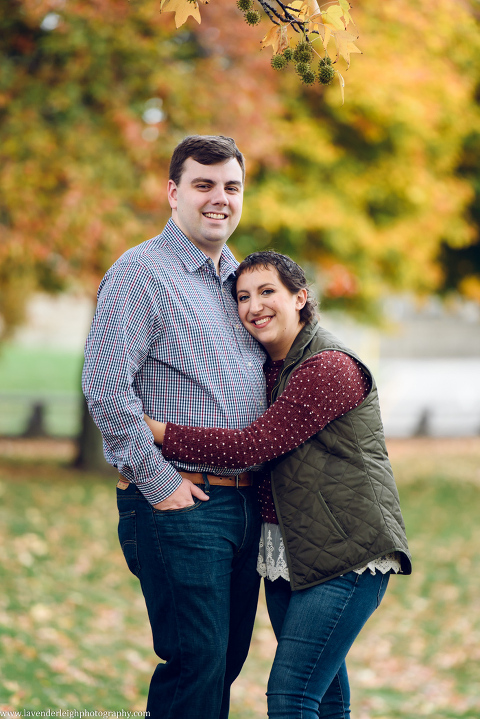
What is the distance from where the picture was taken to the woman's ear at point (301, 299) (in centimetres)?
299

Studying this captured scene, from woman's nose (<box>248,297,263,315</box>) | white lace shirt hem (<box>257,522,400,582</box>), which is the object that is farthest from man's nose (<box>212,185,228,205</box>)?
white lace shirt hem (<box>257,522,400,582</box>)

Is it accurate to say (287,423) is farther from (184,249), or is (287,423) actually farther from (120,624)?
(120,624)

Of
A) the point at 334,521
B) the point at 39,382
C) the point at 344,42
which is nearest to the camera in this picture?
the point at 344,42

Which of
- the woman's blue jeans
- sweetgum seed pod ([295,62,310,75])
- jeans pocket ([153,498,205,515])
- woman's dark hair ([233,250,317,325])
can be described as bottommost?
the woman's blue jeans

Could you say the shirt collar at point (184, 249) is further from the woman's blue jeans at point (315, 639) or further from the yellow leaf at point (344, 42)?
the woman's blue jeans at point (315, 639)

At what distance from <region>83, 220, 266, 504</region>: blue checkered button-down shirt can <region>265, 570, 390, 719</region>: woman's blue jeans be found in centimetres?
51

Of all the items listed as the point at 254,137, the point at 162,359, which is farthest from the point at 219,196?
the point at 254,137

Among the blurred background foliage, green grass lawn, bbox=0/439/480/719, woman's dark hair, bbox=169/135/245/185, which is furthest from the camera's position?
the blurred background foliage

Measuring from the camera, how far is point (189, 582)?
2682mm

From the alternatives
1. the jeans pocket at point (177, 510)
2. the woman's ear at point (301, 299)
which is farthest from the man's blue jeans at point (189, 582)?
the woman's ear at point (301, 299)

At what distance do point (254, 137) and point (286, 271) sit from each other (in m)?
6.20

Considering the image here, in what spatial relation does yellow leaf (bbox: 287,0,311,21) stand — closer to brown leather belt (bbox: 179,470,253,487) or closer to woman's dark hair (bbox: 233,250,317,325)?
woman's dark hair (bbox: 233,250,317,325)

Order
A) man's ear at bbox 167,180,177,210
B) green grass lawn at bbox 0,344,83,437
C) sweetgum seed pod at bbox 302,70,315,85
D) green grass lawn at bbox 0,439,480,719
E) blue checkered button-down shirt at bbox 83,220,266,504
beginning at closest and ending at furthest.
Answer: sweetgum seed pod at bbox 302,70,315,85 < blue checkered button-down shirt at bbox 83,220,266,504 < man's ear at bbox 167,180,177,210 < green grass lawn at bbox 0,439,480,719 < green grass lawn at bbox 0,344,83,437

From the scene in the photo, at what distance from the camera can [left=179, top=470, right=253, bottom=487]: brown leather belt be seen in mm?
2736
